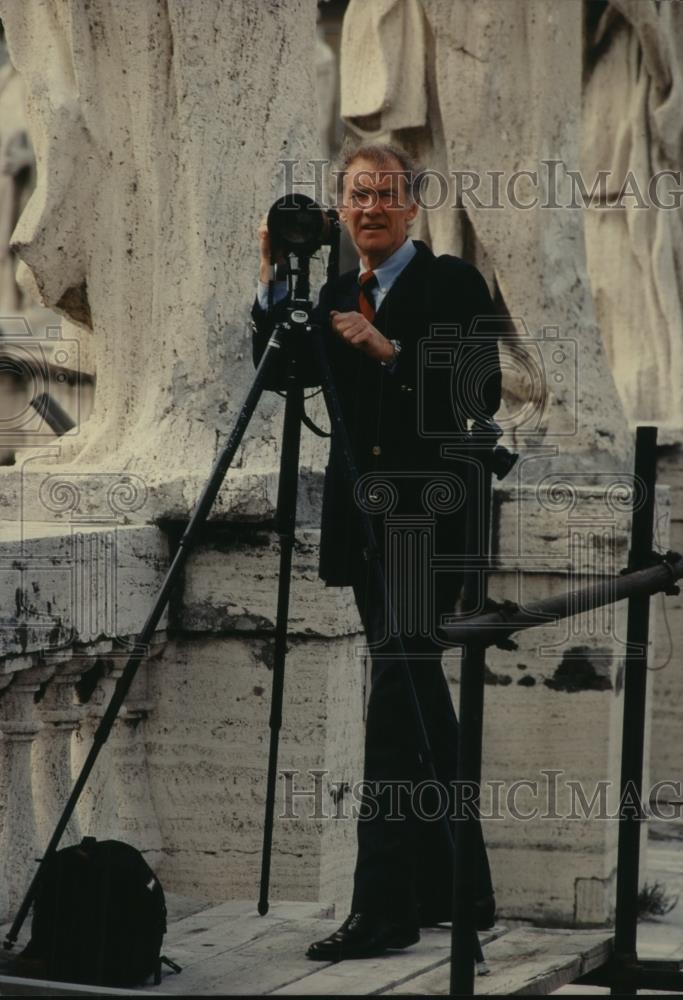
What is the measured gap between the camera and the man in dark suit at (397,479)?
17.9ft

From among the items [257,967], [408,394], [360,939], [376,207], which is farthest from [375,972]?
[376,207]

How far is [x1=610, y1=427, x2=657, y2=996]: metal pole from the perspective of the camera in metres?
5.44

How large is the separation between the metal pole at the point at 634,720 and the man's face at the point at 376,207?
0.67 meters

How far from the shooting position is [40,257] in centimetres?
652

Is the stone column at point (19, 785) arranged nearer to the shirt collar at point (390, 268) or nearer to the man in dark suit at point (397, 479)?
the man in dark suit at point (397, 479)

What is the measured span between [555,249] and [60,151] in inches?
83.2

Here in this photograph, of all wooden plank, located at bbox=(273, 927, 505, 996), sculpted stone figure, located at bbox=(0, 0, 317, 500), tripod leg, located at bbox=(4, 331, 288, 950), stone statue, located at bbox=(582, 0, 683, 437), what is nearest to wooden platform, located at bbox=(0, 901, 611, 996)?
wooden plank, located at bbox=(273, 927, 505, 996)

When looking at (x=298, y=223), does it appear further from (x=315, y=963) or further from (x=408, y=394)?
(x=315, y=963)

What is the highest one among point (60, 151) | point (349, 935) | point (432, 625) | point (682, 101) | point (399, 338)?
point (682, 101)

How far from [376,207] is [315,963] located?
1548 millimetres

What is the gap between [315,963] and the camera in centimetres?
538

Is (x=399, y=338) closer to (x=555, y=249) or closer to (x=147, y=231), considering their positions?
(x=147, y=231)

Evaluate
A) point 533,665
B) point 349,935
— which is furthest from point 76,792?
point 533,665

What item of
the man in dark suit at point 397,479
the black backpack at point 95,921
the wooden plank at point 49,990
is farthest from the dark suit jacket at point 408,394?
the wooden plank at point 49,990
